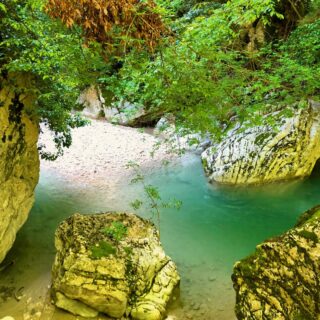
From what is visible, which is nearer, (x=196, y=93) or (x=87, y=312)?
(x=87, y=312)

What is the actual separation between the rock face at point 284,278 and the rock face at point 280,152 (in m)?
5.84

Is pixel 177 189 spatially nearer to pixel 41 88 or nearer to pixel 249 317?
pixel 41 88

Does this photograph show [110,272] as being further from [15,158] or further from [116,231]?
[15,158]

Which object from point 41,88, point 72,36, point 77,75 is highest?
point 72,36

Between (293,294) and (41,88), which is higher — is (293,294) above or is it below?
below

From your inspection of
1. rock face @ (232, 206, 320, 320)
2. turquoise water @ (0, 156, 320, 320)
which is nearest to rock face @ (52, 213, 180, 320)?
turquoise water @ (0, 156, 320, 320)

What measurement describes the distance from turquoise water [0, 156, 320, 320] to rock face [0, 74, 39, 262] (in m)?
1.04

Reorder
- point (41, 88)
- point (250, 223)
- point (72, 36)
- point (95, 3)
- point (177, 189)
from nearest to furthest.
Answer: point (95, 3) < point (72, 36) < point (41, 88) < point (250, 223) < point (177, 189)

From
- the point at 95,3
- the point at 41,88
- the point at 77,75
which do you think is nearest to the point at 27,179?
the point at 41,88

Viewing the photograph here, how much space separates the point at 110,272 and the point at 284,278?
266 centimetres

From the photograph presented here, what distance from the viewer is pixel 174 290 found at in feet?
18.0

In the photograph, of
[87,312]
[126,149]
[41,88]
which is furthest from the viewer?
[126,149]

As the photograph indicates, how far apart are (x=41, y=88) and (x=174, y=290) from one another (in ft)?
14.1

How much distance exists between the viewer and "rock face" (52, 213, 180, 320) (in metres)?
4.95
